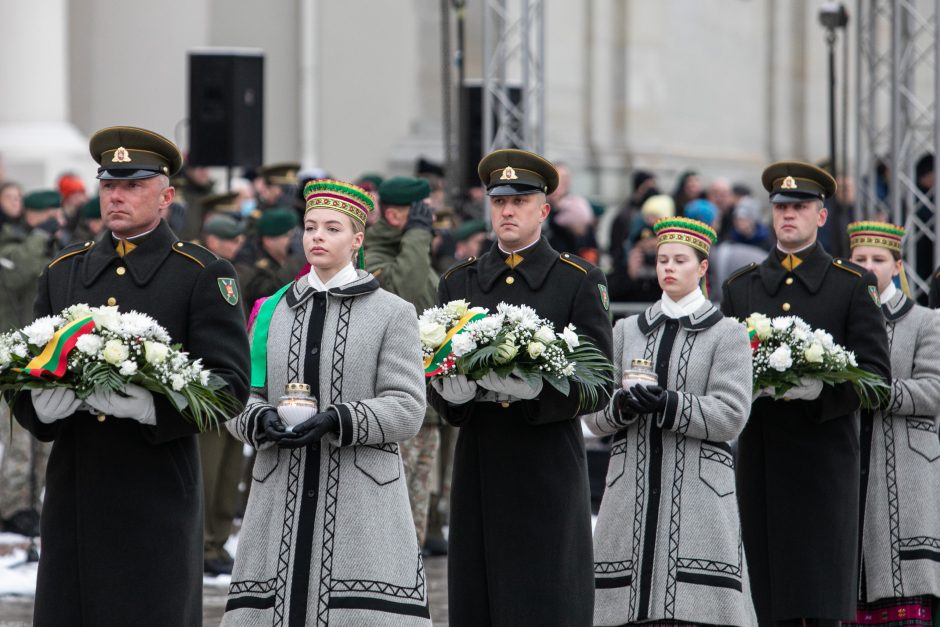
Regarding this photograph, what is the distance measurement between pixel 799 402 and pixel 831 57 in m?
9.82

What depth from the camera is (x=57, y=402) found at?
221 inches

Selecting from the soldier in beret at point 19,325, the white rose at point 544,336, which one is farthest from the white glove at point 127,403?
the soldier in beret at point 19,325

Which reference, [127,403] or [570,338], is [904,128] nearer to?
[570,338]

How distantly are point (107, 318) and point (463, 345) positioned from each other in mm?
1312

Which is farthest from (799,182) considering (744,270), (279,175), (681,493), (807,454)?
(279,175)

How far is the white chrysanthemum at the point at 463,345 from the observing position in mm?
6418

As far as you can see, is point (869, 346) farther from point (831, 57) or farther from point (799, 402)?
point (831, 57)

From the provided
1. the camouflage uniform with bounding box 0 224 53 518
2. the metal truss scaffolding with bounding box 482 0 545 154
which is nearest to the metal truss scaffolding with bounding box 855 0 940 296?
the metal truss scaffolding with bounding box 482 0 545 154

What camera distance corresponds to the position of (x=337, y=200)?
620 centimetres

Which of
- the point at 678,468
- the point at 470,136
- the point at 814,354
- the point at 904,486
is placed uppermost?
the point at 470,136

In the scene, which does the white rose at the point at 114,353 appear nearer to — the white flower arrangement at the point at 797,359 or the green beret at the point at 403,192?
the white flower arrangement at the point at 797,359

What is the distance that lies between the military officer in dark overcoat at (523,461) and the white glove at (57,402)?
4.61ft

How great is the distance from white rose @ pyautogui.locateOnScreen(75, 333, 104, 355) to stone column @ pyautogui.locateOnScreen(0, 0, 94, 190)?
12077 mm

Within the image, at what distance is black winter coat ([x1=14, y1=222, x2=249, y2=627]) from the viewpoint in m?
5.75
